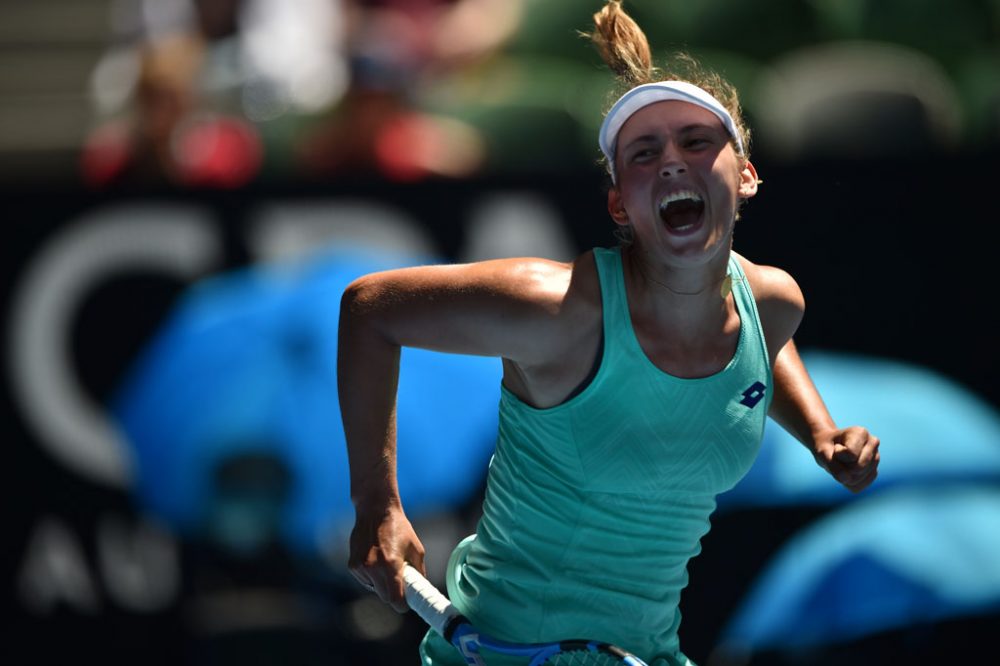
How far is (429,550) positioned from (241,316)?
3.74ft

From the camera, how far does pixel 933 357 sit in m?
5.36

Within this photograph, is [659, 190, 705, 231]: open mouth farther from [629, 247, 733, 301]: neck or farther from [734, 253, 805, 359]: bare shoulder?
[734, 253, 805, 359]: bare shoulder

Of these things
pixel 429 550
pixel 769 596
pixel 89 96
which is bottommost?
pixel 769 596

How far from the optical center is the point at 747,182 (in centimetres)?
266

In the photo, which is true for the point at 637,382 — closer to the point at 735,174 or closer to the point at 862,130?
the point at 735,174

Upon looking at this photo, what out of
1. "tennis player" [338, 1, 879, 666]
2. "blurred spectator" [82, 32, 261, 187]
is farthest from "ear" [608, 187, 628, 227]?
"blurred spectator" [82, 32, 261, 187]

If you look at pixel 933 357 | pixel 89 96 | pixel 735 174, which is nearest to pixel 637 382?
pixel 735 174

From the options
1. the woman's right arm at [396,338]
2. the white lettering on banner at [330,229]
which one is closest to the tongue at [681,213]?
the woman's right arm at [396,338]

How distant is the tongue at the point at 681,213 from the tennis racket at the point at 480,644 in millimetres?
757

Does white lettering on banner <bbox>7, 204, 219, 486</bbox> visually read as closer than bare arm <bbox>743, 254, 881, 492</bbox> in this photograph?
No

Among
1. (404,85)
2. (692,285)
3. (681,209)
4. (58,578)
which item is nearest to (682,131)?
(681,209)

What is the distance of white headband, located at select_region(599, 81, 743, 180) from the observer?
2.50 meters

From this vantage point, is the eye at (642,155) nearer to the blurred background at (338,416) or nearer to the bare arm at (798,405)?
the bare arm at (798,405)

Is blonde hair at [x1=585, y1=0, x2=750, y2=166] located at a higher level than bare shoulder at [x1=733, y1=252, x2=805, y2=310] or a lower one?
higher
